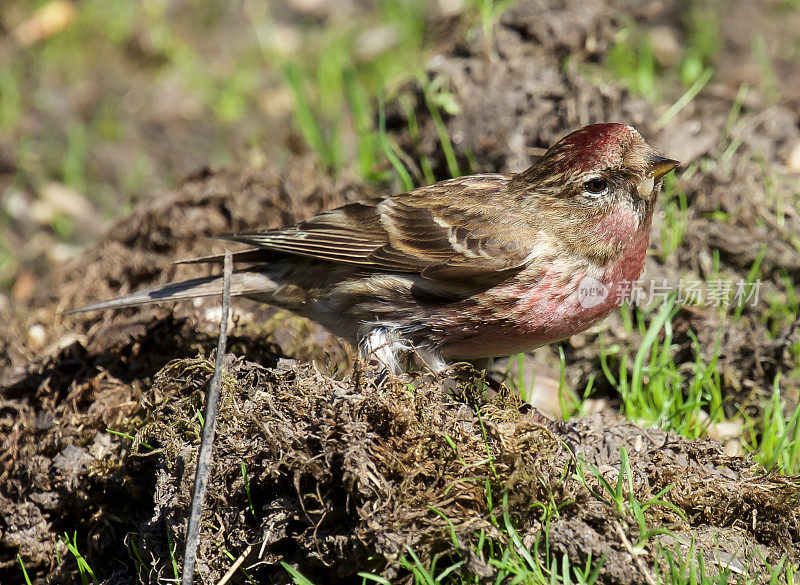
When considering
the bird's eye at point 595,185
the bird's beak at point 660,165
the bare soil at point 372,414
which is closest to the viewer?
the bare soil at point 372,414

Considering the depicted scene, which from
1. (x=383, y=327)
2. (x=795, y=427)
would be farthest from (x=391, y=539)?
(x=795, y=427)

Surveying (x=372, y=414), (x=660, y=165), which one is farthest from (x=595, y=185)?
(x=372, y=414)

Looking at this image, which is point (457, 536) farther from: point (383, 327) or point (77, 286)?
point (77, 286)

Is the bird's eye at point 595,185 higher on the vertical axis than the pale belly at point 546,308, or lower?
higher

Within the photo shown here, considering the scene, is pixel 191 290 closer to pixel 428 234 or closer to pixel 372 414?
pixel 428 234

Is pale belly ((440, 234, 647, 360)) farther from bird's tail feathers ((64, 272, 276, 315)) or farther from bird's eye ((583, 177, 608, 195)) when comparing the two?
bird's tail feathers ((64, 272, 276, 315))

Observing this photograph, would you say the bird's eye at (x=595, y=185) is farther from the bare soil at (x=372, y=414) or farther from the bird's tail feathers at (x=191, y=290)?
the bird's tail feathers at (x=191, y=290)

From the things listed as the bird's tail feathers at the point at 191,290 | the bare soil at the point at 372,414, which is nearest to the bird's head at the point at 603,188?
the bare soil at the point at 372,414

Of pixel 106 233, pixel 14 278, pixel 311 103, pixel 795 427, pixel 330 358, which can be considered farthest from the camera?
pixel 311 103
